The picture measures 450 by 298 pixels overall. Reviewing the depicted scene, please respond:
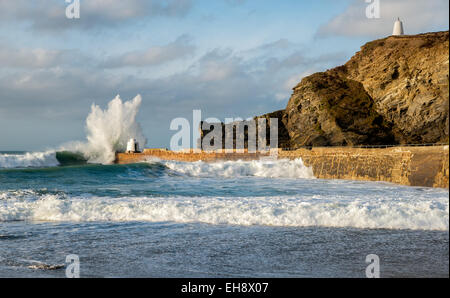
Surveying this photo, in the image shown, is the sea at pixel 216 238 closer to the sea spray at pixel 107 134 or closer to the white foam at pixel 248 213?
the white foam at pixel 248 213

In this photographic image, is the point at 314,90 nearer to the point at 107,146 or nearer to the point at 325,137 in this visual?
the point at 325,137

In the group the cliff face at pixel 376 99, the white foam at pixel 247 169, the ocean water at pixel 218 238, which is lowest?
the ocean water at pixel 218 238

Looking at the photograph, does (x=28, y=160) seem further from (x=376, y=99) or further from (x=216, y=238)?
(x=216, y=238)

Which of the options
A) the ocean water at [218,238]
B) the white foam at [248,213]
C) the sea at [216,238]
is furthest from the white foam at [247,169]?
the white foam at [248,213]

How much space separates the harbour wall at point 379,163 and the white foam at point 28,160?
16278mm

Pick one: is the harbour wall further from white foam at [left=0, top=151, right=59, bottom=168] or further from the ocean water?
white foam at [left=0, top=151, right=59, bottom=168]

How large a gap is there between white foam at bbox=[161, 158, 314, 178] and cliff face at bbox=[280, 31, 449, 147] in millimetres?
9266

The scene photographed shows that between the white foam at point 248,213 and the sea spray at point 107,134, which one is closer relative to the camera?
the white foam at point 248,213

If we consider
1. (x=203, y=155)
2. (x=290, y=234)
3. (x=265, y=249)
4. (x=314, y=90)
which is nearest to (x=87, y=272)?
(x=265, y=249)

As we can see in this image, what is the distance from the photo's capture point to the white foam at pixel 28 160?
31.1 m

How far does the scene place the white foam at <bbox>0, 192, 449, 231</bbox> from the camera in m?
7.57

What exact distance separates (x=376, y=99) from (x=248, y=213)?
2842 centimetres

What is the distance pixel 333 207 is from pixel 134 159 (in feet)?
93.6
